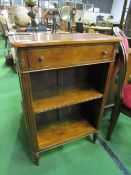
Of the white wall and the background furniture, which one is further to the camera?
the white wall

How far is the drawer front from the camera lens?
0.80 metres

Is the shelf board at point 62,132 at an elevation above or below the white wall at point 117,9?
below

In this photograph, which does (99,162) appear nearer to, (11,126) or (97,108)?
(97,108)

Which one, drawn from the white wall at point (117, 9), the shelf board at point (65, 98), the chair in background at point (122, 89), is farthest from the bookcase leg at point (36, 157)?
the white wall at point (117, 9)

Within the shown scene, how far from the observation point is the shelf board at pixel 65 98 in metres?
1.04

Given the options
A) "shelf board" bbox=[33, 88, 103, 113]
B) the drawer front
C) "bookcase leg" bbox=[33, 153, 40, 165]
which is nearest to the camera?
the drawer front

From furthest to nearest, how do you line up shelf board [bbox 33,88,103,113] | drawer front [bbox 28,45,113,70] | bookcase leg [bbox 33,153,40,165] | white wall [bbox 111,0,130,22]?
white wall [bbox 111,0,130,22]
bookcase leg [bbox 33,153,40,165]
shelf board [bbox 33,88,103,113]
drawer front [bbox 28,45,113,70]

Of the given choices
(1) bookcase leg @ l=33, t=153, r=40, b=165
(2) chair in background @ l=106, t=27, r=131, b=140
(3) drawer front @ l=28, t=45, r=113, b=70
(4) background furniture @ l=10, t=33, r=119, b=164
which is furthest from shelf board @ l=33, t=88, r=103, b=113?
(1) bookcase leg @ l=33, t=153, r=40, b=165

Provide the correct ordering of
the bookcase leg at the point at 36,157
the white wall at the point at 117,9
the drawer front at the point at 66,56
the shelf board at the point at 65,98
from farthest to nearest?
1. the white wall at the point at 117,9
2. the bookcase leg at the point at 36,157
3. the shelf board at the point at 65,98
4. the drawer front at the point at 66,56

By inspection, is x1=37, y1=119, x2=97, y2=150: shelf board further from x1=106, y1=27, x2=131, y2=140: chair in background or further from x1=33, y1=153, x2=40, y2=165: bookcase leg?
x1=106, y1=27, x2=131, y2=140: chair in background

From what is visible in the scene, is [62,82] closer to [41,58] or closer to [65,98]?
[65,98]

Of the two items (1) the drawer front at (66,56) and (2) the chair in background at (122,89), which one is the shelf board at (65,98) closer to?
(2) the chair in background at (122,89)

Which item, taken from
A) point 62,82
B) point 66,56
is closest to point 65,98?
point 62,82

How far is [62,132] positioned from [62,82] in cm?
47
